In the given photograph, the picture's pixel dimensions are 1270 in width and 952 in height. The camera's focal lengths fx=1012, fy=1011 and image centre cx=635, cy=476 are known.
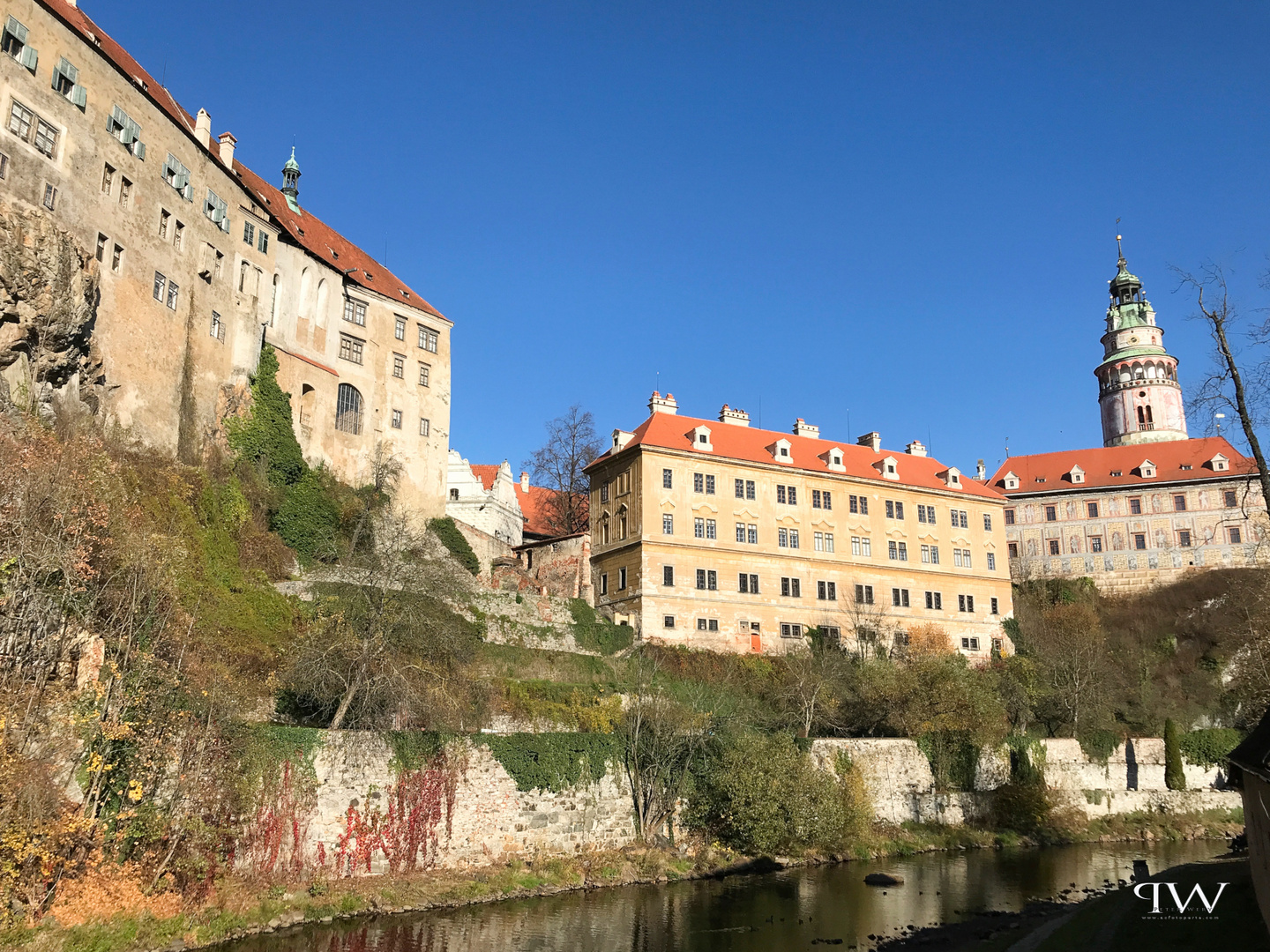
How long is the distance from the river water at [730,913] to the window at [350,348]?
27548mm

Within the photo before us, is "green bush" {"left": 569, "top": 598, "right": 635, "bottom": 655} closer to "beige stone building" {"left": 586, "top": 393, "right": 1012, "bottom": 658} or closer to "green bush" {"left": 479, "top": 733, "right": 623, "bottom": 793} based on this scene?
"beige stone building" {"left": 586, "top": 393, "right": 1012, "bottom": 658}

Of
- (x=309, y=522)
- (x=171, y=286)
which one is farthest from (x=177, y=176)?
(x=309, y=522)

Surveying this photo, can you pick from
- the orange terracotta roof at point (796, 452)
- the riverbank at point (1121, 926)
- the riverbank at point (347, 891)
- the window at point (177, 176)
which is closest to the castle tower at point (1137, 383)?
the orange terracotta roof at point (796, 452)

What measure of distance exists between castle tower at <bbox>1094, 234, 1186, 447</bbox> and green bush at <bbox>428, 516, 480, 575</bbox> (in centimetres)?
5583

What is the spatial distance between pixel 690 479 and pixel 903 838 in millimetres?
19037

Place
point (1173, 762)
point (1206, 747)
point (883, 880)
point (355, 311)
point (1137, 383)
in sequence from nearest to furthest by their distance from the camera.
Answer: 1. point (883, 880)
2. point (1173, 762)
3. point (1206, 747)
4. point (355, 311)
5. point (1137, 383)

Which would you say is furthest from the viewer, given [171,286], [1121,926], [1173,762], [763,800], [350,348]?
[350,348]

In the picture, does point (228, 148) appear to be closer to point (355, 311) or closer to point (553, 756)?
point (355, 311)

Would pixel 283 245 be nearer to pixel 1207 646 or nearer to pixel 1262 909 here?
pixel 1262 909

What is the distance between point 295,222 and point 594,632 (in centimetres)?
2407

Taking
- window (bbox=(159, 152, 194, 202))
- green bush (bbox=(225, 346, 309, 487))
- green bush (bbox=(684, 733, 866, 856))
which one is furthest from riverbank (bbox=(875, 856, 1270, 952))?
window (bbox=(159, 152, 194, 202))

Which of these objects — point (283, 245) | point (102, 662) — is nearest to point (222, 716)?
point (102, 662)

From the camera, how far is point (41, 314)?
86.3 ft

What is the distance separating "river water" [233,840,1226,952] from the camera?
20.5 m
